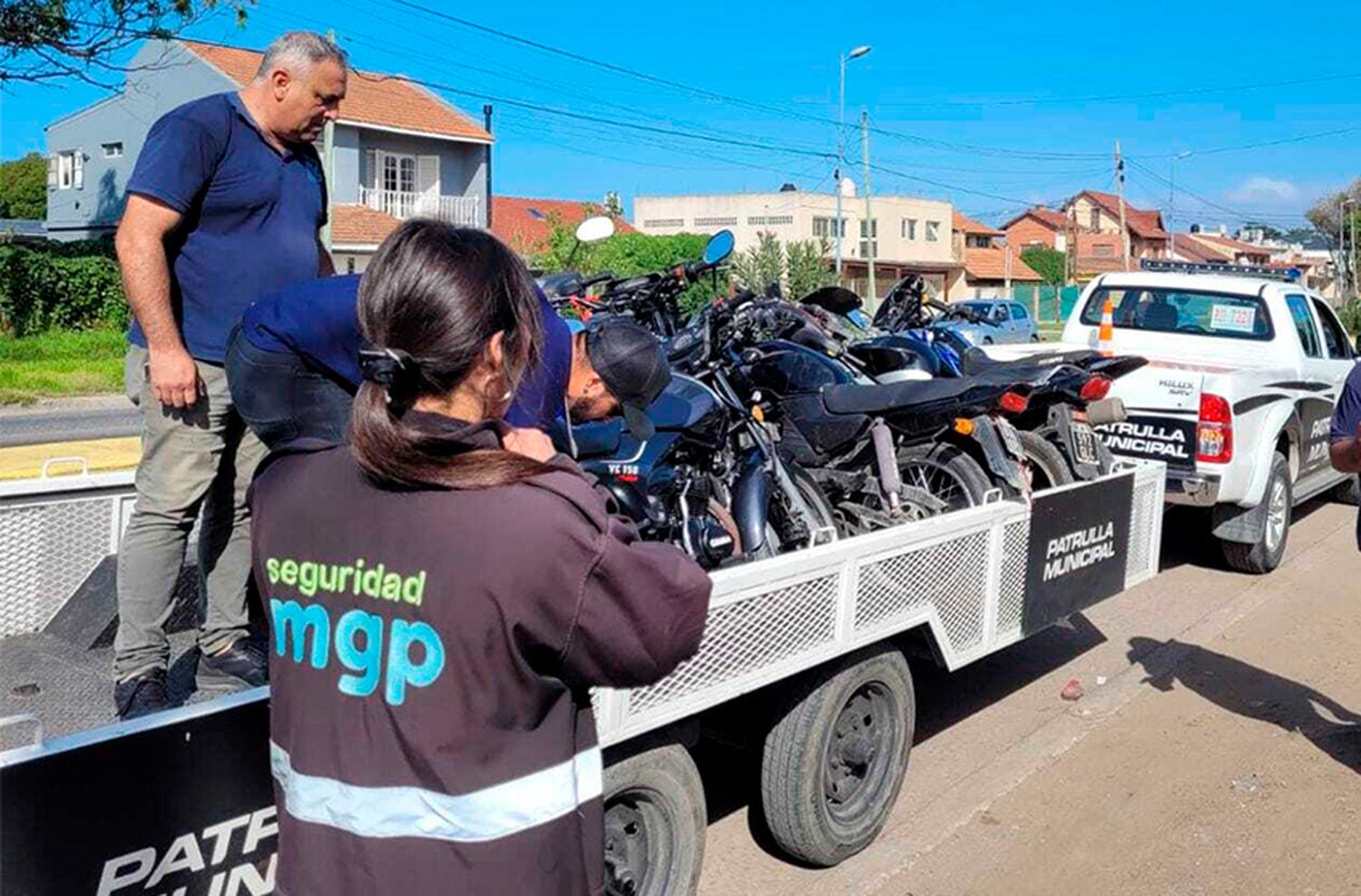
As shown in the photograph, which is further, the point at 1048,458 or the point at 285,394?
the point at 1048,458

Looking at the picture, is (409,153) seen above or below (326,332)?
above

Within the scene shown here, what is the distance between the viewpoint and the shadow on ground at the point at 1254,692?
17.7 feet

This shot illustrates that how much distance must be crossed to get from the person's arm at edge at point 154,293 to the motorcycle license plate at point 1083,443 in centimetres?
405

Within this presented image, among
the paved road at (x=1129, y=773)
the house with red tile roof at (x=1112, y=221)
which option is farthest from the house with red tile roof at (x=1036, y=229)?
the paved road at (x=1129, y=773)

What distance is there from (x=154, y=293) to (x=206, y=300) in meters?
0.19

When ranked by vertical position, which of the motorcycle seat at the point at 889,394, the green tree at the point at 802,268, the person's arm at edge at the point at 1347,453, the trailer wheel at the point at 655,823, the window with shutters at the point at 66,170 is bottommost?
the trailer wheel at the point at 655,823

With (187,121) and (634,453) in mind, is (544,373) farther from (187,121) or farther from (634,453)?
(634,453)

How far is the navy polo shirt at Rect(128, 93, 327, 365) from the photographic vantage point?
3.27 meters

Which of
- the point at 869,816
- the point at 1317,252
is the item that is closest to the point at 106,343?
the point at 869,816

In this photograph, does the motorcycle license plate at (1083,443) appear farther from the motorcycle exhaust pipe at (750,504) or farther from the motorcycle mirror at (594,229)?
the motorcycle mirror at (594,229)

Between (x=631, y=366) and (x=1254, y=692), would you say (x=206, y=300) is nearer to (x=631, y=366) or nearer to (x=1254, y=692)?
(x=631, y=366)

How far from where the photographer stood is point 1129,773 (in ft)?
16.4

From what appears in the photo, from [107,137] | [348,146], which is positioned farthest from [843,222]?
[107,137]

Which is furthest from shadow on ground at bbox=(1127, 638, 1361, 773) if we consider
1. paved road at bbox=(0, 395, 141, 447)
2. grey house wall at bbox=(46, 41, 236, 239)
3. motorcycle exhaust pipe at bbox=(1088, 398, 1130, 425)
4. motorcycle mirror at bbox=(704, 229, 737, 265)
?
grey house wall at bbox=(46, 41, 236, 239)
